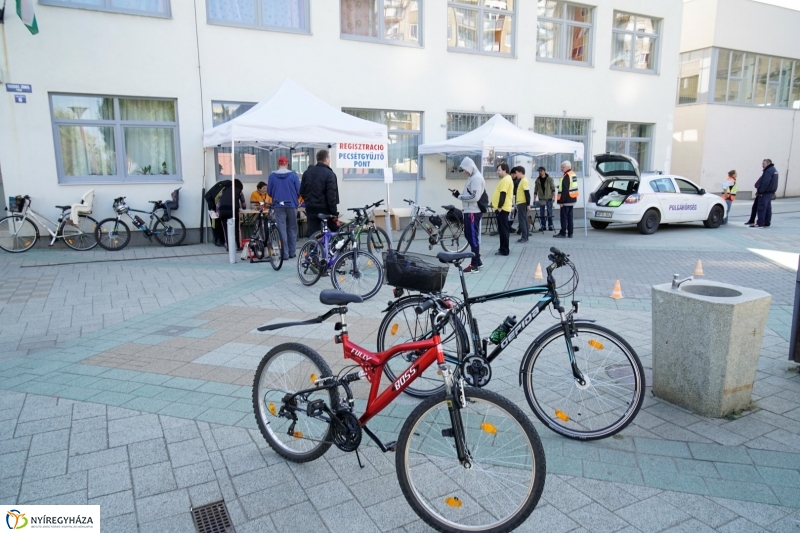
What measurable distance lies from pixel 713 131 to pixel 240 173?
63.7ft

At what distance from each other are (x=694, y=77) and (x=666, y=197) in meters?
11.8

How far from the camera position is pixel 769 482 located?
299 centimetres

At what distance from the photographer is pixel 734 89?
22859 mm

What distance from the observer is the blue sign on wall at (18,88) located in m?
10.5

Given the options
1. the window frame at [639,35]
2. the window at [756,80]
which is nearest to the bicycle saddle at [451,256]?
the window frame at [639,35]

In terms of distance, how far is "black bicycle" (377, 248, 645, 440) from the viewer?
3426 millimetres

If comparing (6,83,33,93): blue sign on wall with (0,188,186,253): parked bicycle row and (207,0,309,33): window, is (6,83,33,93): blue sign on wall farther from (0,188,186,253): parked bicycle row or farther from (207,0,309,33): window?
(207,0,309,33): window

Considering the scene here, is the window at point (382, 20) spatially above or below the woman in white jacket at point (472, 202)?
above

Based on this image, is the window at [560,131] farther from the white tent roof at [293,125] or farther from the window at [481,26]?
the white tent roof at [293,125]

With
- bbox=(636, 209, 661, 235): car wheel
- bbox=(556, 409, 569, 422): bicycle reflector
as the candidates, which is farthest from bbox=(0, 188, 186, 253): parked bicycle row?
bbox=(636, 209, 661, 235): car wheel

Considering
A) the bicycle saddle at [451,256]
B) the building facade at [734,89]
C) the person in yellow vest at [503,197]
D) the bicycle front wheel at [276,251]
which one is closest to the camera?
the bicycle saddle at [451,256]

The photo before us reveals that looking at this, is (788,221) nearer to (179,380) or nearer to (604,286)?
(604,286)

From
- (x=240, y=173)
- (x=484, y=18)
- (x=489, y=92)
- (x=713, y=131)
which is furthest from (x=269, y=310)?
(x=713, y=131)

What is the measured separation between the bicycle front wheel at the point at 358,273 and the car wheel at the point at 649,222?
9345 mm
